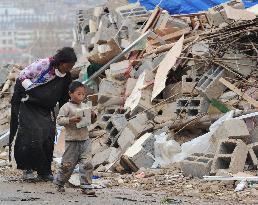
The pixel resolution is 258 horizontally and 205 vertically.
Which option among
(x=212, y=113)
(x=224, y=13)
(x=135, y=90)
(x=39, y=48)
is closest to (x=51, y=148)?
(x=212, y=113)

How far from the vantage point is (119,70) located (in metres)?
10.9

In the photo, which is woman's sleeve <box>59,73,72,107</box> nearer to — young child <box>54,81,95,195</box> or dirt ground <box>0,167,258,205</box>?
young child <box>54,81,95,195</box>

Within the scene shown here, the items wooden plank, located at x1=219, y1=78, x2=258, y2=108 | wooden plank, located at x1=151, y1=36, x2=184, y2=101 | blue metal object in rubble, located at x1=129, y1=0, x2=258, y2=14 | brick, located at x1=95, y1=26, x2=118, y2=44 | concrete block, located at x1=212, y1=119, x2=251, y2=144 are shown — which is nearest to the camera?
concrete block, located at x1=212, y1=119, x2=251, y2=144

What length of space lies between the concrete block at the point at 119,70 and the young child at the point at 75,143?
5.15 m

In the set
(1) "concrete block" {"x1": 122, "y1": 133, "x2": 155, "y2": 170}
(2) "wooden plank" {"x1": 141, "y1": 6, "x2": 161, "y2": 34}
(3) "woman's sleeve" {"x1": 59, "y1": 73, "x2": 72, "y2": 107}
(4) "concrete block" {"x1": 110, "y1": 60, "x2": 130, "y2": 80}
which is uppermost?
(2) "wooden plank" {"x1": 141, "y1": 6, "x2": 161, "y2": 34}

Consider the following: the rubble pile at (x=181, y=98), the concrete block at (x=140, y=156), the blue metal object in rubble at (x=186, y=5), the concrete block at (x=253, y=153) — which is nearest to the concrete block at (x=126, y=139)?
the rubble pile at (x=181, y=98)

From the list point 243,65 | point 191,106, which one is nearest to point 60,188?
point 191,106

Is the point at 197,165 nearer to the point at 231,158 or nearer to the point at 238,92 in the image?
the point at 231,158

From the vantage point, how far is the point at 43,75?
20.2 ft

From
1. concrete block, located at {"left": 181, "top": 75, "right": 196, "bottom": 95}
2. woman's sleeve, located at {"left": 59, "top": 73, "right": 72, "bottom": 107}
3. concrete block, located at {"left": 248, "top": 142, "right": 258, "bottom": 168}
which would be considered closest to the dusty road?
woman's sleeve, located at {"left": 59, "top": 73, "right": 72, "bottom": 107}

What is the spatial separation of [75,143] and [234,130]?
2276 mm

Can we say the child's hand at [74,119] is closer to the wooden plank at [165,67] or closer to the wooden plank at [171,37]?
the wooden plank at [165,67]

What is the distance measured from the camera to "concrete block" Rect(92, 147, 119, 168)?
8.55 meters

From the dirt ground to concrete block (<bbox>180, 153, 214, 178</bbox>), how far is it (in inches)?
4.3
